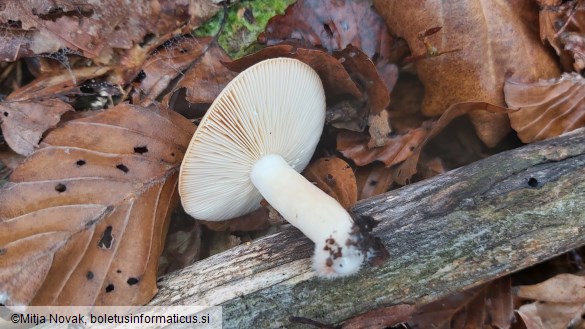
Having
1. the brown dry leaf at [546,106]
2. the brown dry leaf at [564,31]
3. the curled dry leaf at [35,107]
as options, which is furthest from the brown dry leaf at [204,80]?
the brown dry leaf at [564,31]

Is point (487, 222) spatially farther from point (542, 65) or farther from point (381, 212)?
point (542, 65)

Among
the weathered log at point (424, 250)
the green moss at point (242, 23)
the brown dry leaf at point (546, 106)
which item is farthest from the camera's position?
the green moss at point (242, 23)

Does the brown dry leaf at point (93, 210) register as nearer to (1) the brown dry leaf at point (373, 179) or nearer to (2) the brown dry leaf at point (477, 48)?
(1) the brown dry leaf at point (373, 179)

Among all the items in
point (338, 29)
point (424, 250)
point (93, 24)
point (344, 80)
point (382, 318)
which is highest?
point (93, 24)

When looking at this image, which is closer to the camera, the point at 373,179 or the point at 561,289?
the point at 561,289

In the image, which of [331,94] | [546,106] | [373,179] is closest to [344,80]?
[331,94]

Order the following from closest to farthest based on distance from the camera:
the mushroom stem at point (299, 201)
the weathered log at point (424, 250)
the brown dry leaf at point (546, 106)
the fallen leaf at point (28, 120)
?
the weathered log at point (424, 250) < the mushroom stem at point (299, 201) < the fallen leaf at point (28, 120) < the brown dry leaf at point (546, 106)

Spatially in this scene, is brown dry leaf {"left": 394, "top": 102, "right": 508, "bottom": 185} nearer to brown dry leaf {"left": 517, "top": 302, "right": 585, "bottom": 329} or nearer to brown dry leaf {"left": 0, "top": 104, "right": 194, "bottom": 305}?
brown dry leaf {"left": 517, "top": 302, "right": 585, "bottom": 329}

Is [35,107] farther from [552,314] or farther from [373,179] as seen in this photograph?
[552,314]
